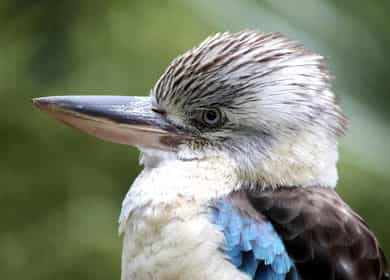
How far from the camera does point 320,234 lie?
2.37 metres

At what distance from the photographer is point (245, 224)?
240cm

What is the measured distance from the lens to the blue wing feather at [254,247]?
92.7 inches

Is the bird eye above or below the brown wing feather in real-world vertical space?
above

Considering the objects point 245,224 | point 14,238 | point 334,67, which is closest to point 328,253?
point 245,224

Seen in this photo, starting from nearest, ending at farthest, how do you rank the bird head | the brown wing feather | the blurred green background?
the brown wing feather
the bird head
the blurred green background

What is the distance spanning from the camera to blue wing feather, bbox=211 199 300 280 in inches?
92.7

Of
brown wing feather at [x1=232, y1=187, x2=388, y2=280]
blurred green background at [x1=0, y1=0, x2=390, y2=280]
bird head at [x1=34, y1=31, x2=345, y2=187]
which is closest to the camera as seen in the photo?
brown wing feather at [x1=232, y1=187, x2=388, y2=280]

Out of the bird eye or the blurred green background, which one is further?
the blurred green background

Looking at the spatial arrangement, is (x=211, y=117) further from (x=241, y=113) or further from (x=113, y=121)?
(x=113, y=121)

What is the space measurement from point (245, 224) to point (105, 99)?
1.80ft

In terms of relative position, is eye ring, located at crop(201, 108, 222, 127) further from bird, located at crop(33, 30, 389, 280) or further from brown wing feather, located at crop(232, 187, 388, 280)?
brown wing feather, located at crop(232, 187, 388, 280)

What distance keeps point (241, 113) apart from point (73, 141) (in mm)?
2932

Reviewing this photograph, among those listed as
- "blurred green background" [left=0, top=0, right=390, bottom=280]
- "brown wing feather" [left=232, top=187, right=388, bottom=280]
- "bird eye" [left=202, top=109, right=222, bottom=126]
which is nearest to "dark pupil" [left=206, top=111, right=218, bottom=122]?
"bird eye" [left=202, top=109, right=222, bottom=126]

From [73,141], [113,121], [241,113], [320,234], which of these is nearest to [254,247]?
[320,234]
